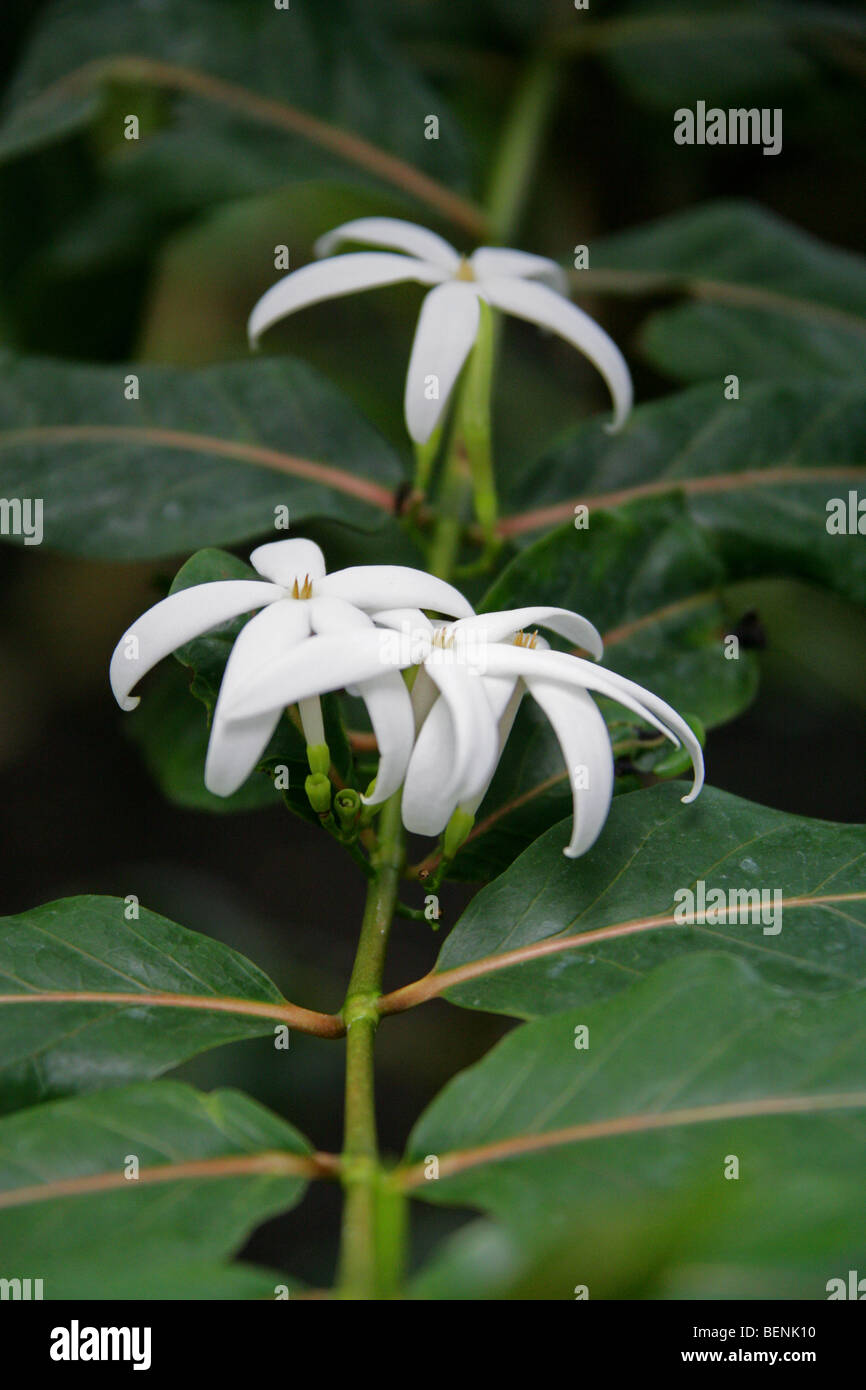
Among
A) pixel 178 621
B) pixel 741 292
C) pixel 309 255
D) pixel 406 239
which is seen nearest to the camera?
pixel 178 621

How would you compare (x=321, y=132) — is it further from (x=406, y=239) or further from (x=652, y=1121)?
(x=652, y=1121)

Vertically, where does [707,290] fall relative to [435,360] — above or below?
above

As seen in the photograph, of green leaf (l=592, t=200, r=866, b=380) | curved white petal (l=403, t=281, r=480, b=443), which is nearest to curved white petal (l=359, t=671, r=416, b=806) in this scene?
curved white petal (l=403, t=281, r=480, b=443)

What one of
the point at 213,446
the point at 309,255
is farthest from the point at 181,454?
the point at 309,255

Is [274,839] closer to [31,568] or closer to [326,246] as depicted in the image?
[31,568]

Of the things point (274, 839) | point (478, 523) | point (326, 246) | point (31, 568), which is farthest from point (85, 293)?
point (274, 839)

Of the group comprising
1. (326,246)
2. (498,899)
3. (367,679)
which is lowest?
(498,899)
